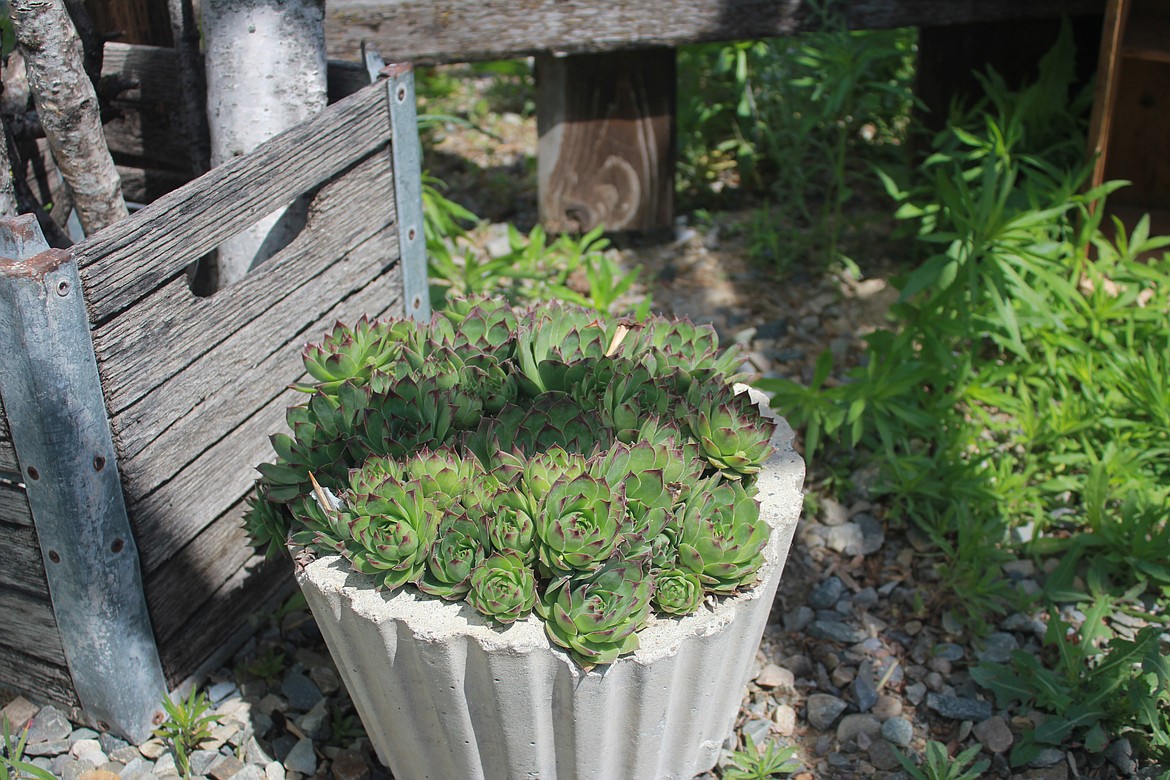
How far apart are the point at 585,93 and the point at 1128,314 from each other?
5.73 ft

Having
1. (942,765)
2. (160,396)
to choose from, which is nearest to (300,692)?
(160,396)

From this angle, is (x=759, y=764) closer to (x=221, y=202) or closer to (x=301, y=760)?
(x=301, y=760)

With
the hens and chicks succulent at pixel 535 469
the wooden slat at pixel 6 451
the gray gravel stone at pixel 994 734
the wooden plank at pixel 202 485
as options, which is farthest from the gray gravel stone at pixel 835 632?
the wooden slat at pixel 6 451

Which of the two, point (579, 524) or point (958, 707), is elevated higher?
point (579, 524)

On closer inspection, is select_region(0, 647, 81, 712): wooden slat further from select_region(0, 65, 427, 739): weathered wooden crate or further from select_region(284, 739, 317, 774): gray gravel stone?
select_region(284, 739, 317, 774): gray gravel stone

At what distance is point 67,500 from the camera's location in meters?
1.80

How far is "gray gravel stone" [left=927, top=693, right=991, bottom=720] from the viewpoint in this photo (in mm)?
2264

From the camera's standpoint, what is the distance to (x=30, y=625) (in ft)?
6.72

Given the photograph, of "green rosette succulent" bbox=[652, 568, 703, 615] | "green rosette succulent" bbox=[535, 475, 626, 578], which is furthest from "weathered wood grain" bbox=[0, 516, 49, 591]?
"green rosette succulent" bbox=[652, 568, 703, 615]

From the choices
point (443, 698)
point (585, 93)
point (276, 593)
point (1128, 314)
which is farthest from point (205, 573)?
point (1128, 314)

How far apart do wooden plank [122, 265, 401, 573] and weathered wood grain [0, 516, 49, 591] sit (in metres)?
0.17

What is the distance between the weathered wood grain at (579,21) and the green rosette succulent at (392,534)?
192 centimetres

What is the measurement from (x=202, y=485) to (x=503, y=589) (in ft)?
2.56

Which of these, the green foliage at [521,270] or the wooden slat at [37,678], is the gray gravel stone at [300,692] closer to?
the wooden slat at [37,678]
